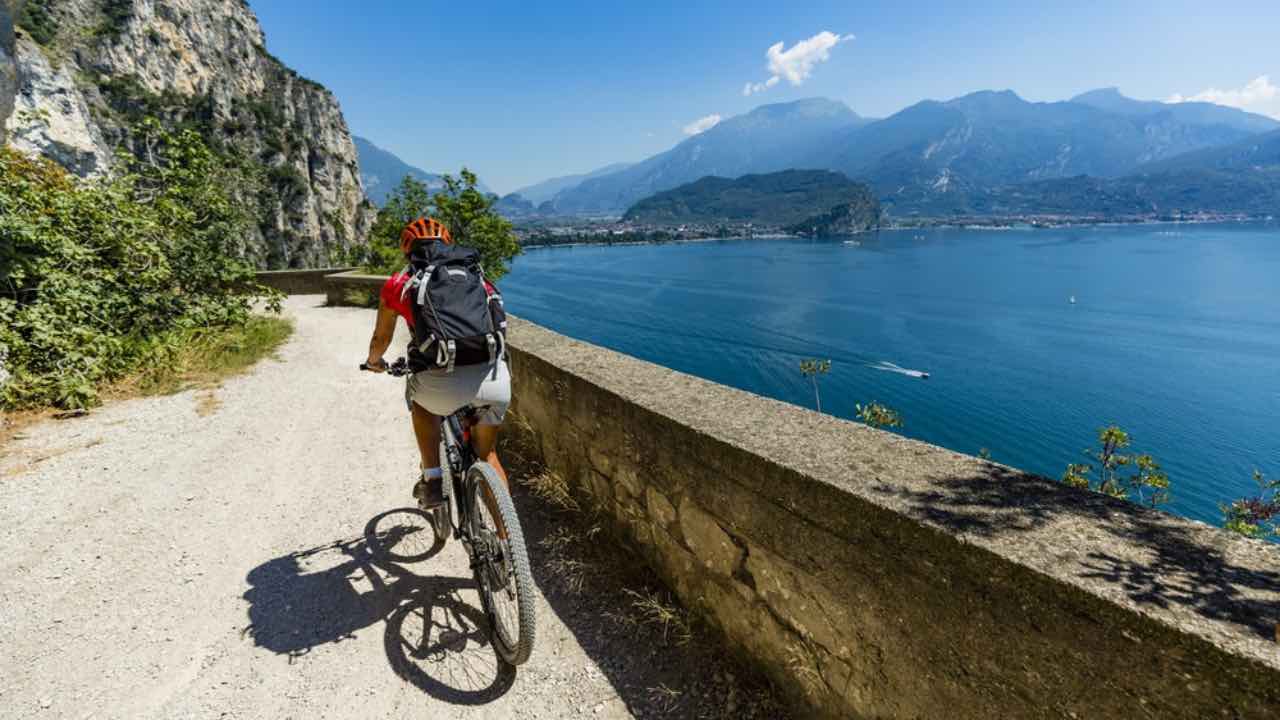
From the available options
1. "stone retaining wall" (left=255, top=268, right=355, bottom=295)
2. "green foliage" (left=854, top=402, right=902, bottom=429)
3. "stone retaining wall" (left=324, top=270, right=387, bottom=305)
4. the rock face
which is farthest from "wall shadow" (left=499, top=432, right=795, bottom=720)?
the rock face

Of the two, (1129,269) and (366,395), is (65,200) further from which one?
(1129,269)

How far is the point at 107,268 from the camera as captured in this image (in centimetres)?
A: 704

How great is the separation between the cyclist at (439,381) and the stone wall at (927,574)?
2.24 ft

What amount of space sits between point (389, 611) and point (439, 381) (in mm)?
1377

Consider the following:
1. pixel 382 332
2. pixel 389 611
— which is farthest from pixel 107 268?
pixel 389 611

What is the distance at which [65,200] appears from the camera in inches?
264

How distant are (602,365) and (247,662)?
2.49m

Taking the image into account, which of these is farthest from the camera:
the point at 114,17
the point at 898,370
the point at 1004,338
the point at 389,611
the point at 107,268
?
the point at 114,17

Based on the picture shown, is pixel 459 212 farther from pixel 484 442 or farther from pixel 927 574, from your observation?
pixel 927 574

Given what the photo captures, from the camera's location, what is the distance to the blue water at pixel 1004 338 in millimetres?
37375

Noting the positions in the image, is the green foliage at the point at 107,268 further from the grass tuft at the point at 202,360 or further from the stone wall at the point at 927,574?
the stone wall at the point at 927,574

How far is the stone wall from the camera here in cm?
130

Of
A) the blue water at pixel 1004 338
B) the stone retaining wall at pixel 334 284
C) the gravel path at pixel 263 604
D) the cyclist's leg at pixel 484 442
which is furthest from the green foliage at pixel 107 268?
the blue water at pixel 1004 338

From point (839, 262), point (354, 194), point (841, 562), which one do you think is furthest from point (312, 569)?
point (839, 262)
